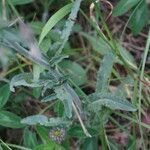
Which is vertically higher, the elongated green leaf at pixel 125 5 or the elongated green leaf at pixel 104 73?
the elongated green leaf at pixel 125 5

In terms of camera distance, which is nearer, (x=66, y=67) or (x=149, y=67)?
(x=66, y=67)

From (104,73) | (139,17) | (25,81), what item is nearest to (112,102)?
(104,73)

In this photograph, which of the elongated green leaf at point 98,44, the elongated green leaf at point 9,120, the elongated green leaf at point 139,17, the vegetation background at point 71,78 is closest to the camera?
the vegetation background at point 71,78

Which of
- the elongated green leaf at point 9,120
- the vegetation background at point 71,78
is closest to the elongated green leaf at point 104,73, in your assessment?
the vegetation background at point 71,78

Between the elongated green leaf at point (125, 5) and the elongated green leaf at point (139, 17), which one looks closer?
the elongated green leaf at point (125, 5)

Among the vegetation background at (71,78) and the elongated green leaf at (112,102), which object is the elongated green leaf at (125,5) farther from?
the elongated green leaf at (112,102)

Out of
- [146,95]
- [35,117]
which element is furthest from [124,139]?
[35,117]

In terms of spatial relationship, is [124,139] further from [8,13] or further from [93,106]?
[8,13]

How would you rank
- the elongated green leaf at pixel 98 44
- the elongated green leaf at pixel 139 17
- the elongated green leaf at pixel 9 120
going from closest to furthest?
1. the elongated green leaf at pixel 9 120
2. the elongated green leaf at pixel 139 17
3. the elongated green leaf at pixel 98 44
